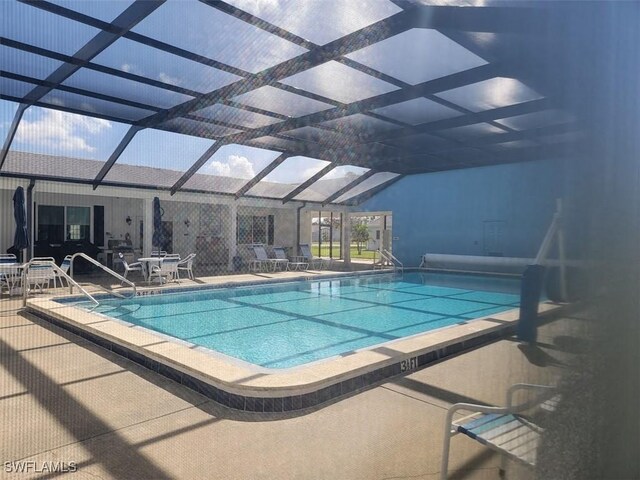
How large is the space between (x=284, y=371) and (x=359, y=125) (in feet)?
Result: 15.4

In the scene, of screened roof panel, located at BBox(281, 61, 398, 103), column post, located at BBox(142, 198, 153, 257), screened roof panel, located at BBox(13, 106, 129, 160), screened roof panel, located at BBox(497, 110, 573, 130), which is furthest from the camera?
column post, located at BBox(142, 198, 153, 257)

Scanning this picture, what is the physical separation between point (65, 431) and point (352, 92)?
437 cm

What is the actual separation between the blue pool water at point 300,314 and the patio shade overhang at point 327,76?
181 cm

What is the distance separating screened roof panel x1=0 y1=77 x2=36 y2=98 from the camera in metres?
4.64

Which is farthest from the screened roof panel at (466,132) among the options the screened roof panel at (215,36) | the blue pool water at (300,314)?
the screened roof panel at (215,36)

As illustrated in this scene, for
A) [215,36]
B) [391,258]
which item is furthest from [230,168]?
[215,36]

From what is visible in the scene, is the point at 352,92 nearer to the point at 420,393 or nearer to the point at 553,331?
the point at 420,393

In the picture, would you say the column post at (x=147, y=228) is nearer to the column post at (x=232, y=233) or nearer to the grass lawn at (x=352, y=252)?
the column post at (x=232, y=233)

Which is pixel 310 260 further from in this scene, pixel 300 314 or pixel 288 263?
pixel 300 314

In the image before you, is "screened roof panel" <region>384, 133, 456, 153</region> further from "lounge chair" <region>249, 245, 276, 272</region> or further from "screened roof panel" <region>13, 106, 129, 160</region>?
"screened roof panel" <region>13, 106, 129, 160</region>

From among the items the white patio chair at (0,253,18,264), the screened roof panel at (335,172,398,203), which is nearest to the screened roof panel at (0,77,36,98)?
the white patio chair at (0,253,18,264)

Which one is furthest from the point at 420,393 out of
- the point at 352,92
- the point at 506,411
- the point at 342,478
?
the point at 352,92

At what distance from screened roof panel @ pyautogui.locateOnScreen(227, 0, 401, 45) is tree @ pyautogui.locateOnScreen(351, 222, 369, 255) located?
9605mm

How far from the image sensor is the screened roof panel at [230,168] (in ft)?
26.3
